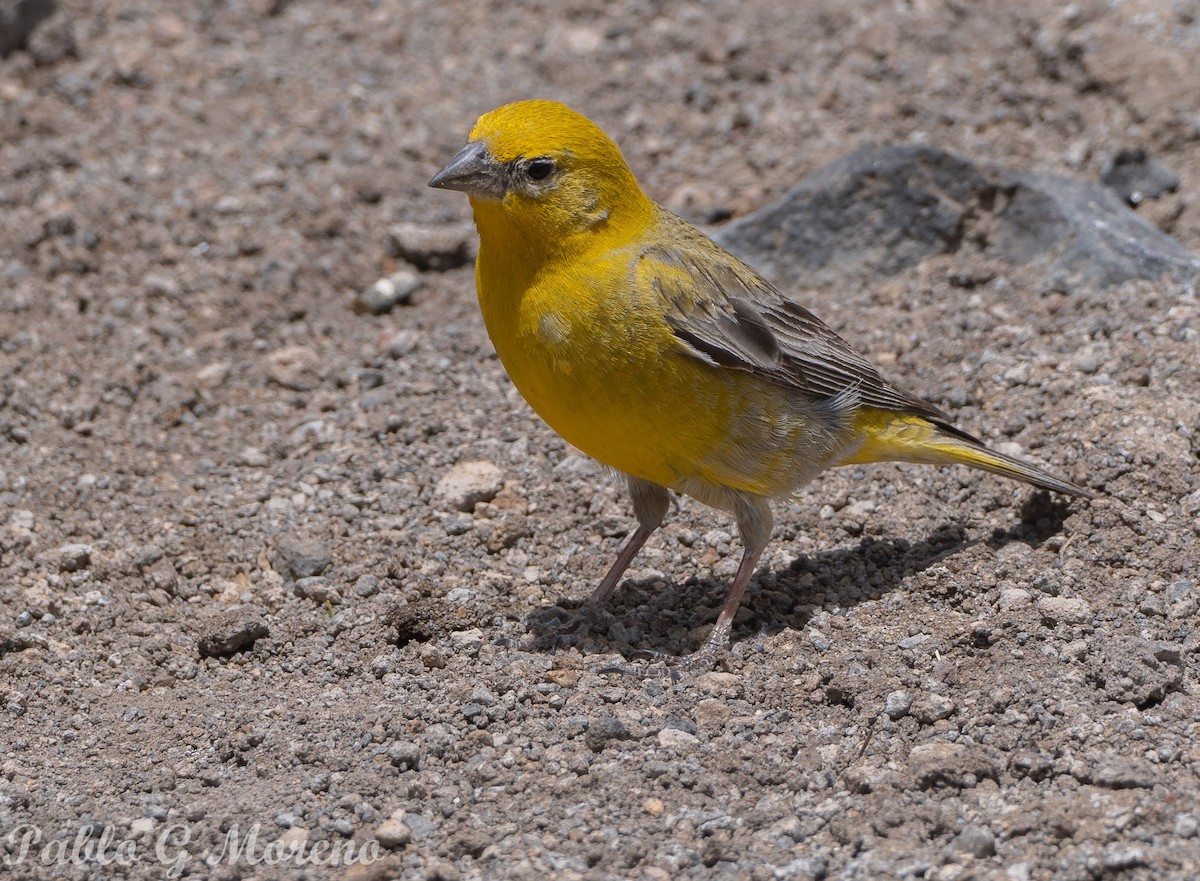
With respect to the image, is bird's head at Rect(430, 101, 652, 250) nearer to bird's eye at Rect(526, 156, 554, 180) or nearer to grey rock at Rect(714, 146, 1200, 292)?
bird's eye at Rect(526, 156, 554, 180)

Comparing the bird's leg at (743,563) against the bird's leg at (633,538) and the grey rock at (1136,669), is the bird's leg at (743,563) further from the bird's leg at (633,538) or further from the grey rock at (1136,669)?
the grey rock at (1136,669)

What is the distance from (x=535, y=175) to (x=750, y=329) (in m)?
1.07

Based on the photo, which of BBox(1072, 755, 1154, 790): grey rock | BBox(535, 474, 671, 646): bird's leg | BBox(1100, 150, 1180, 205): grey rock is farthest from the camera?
BBox(1100, 150, 1180, 205): grey rock

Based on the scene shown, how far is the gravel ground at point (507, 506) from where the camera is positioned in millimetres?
4562

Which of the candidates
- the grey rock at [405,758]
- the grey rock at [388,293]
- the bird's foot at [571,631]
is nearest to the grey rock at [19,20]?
the grey rock at [388,293]

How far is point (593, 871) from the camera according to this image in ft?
14.0

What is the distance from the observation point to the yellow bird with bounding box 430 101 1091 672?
17.5 ft

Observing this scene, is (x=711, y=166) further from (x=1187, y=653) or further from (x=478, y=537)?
(x=1187, y=653)

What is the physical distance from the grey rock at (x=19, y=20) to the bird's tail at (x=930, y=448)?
697 centimetres

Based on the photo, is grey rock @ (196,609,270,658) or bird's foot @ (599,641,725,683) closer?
bird's foot @ (599,641,725,683)

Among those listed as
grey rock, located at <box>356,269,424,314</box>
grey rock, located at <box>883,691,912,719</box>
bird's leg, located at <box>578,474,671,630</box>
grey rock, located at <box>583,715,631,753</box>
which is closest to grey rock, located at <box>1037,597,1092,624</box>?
grey rock, located at <box>883,691,912,719</box>

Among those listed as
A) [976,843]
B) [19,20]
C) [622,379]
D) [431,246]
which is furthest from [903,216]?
[19,20]

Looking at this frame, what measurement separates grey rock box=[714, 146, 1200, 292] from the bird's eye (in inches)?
111

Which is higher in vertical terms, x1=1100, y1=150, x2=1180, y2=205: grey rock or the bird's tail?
x1=1100, y1=150, x2=1180, y2=205: grey rock
